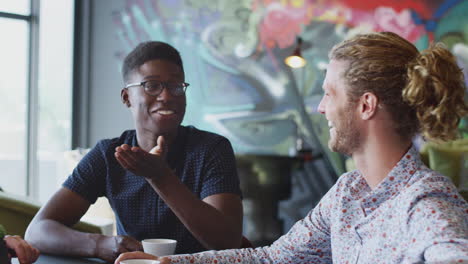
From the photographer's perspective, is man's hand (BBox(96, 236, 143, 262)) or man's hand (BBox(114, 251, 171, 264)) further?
man's hand (BBox(96, 236, 143, 262))

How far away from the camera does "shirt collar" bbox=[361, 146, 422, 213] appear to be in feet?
3.75

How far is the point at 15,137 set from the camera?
5246 mm

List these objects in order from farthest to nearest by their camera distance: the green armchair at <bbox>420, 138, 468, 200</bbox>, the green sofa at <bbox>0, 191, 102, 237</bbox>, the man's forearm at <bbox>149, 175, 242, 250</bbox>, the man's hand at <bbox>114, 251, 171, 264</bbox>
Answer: the green armchair at <bbox>420, 138, 468, 200</bbox> → the green sofa at <bbox>0, 191, 102, 237</bbox> → the man's forearm at <bbox>149, 175, 242, 250</bbox> → the man's hand at <bbox>114, 251, 171, 264</bbox>

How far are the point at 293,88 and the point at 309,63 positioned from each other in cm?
24

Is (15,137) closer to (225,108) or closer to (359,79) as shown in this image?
(225,108)

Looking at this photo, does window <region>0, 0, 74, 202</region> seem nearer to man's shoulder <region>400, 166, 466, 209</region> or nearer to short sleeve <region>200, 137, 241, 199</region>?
short sleeve <region>200, 137, 241, 199</region>

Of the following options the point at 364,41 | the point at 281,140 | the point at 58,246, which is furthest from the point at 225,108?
the point at 364,41

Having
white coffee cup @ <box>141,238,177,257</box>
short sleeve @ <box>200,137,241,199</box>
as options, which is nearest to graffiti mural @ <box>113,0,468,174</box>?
short sleeve @ <box>200,137,241,199</box>

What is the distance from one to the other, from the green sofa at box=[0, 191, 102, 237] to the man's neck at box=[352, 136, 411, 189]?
1839mm

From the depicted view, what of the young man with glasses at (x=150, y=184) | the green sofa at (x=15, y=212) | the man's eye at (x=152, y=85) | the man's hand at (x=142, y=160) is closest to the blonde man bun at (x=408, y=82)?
the man's hand at (x=142, y=160)

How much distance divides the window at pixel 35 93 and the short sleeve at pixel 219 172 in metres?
3.77

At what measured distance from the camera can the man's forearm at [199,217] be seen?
1551mm

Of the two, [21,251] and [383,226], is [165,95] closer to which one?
[21,251]

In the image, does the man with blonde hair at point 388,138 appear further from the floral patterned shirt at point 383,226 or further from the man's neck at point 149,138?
the man's neck at point 149,138
